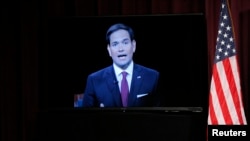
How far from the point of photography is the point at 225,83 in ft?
9.25

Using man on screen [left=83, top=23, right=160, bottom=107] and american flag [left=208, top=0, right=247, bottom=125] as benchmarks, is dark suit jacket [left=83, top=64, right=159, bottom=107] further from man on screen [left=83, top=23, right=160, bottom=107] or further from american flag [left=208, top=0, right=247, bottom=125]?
american flag [left=208, top=0, right=247, bottom=125]

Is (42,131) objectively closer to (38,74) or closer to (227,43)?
(38,74)

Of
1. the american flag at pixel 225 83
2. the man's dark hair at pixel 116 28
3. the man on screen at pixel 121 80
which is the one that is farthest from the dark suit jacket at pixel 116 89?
the american flag at pixel 225 83

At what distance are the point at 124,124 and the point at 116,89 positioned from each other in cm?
25

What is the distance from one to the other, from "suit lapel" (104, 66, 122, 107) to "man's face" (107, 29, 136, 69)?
0.26ft

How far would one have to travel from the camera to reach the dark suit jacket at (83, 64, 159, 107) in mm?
2975

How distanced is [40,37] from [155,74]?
0.99 metres

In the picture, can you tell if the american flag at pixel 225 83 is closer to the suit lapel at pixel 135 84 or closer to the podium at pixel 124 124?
the podium at pixel 124 124

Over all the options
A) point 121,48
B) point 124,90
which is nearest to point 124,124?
point 124,90

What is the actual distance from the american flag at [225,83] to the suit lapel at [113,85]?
0.64 metres

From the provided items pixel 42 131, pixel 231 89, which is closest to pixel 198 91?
pixel 231 89

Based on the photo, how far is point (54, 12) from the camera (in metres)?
3.33

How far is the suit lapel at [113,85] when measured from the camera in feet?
9.86

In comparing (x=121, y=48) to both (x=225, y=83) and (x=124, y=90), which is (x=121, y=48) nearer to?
(x=124, y=90)
